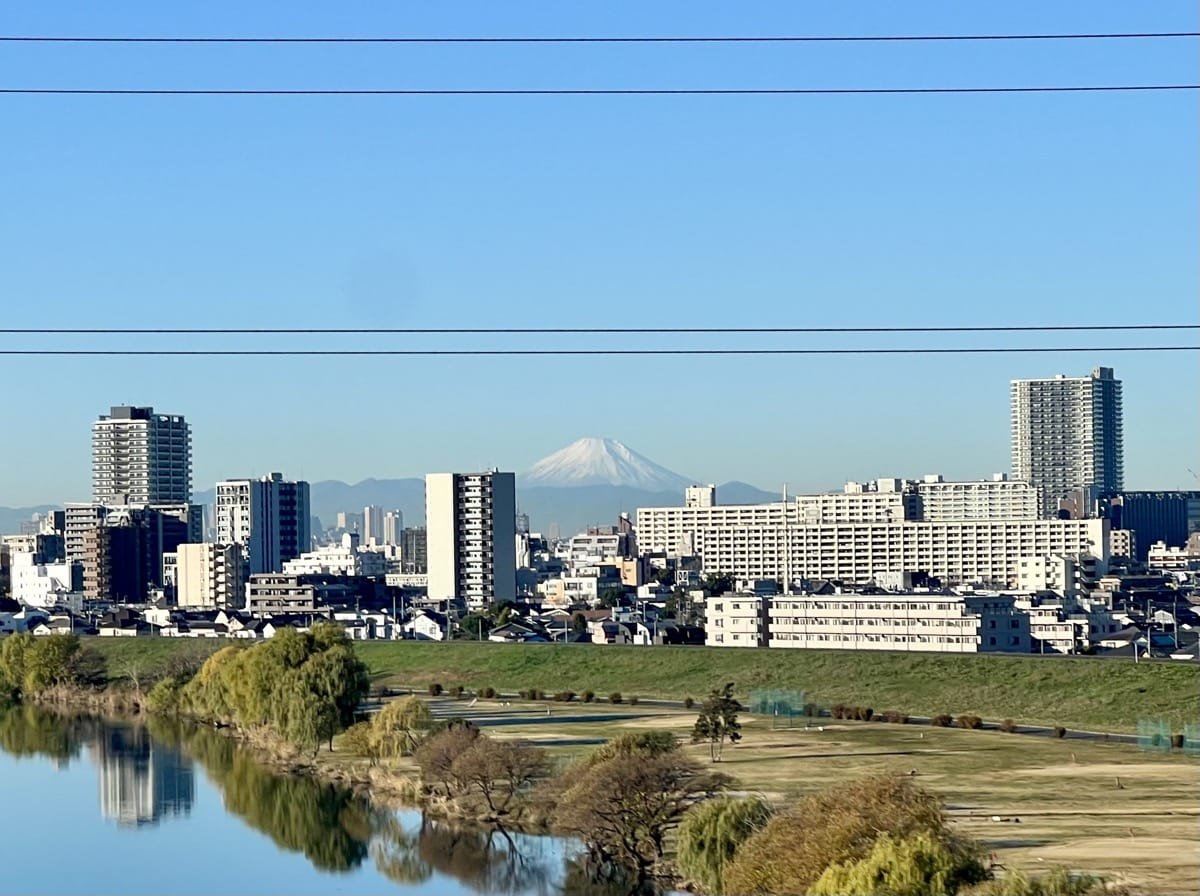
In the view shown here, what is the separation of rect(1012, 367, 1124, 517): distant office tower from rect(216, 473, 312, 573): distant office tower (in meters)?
54.5

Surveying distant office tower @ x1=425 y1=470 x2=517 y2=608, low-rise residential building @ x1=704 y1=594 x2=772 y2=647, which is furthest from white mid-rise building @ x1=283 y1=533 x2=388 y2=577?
low-rise residential building @ x1=704 y1=594 x2=772 y2=647

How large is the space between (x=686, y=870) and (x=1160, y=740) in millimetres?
12432

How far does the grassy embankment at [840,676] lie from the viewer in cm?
3122

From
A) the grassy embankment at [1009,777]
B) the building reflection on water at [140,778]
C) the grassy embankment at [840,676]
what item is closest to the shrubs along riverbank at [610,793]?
the grassy embankment at [1009,777]

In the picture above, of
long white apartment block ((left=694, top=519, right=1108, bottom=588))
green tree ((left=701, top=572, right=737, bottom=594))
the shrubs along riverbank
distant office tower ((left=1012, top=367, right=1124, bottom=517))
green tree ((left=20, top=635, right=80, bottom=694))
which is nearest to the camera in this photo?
the shrubs along riverbank

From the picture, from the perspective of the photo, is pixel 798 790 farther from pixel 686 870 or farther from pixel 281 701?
pixel 281 701

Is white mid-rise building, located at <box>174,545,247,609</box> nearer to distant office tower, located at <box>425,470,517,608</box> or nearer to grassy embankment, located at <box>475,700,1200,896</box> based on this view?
distant office tower, located at <box>425,470,517,608</box>

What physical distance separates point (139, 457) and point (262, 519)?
1640 cm

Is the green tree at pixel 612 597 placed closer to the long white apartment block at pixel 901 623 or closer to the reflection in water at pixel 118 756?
the long white apartment block at pixel 901 623

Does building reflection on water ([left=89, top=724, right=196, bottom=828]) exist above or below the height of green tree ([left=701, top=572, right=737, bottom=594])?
below

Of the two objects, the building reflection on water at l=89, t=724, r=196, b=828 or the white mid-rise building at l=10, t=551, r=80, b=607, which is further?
the white mid-rise building at l=10, t=551, r=80, b=607

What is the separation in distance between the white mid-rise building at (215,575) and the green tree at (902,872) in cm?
5971

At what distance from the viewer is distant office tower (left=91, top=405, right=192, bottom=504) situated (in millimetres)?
108250

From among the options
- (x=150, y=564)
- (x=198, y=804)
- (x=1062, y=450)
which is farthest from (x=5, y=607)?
(x=1062, y=450)
